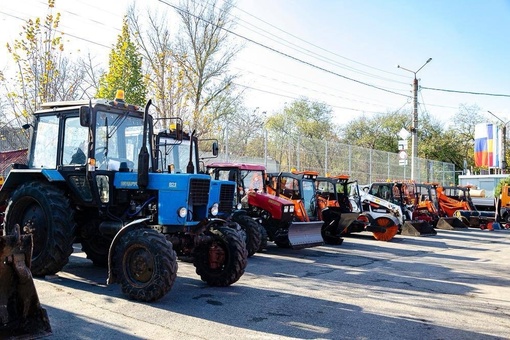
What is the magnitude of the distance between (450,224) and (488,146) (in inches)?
699

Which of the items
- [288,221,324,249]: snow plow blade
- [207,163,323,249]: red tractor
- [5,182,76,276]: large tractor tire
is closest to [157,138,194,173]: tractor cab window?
[5,182,76,276]: large tractor tire

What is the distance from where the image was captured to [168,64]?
2177cm

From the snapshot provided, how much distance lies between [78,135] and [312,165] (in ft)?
53.9

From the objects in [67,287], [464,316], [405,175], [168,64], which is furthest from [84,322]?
[405,175]

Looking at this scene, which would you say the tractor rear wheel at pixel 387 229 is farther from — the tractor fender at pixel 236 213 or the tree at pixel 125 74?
the tree at pixel 125 74

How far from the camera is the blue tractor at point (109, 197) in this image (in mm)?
7196

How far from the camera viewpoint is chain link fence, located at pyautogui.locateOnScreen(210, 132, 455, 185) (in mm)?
20703

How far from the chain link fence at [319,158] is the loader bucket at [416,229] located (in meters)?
5.65

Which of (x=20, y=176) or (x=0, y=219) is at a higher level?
(x=20, y=176)

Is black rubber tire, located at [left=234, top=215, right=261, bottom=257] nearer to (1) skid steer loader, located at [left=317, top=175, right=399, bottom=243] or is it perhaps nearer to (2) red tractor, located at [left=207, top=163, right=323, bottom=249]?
(2) red tractor, located at [left=207, top=163, right=323, bottom=249]

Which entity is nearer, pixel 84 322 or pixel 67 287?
pixel 84 322

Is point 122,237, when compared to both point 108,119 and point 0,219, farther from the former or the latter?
point 0,219

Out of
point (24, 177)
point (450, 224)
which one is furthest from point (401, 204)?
point (24, 177)

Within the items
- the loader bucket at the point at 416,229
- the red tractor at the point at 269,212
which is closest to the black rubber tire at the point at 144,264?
the red tractor at the point at 269,212
